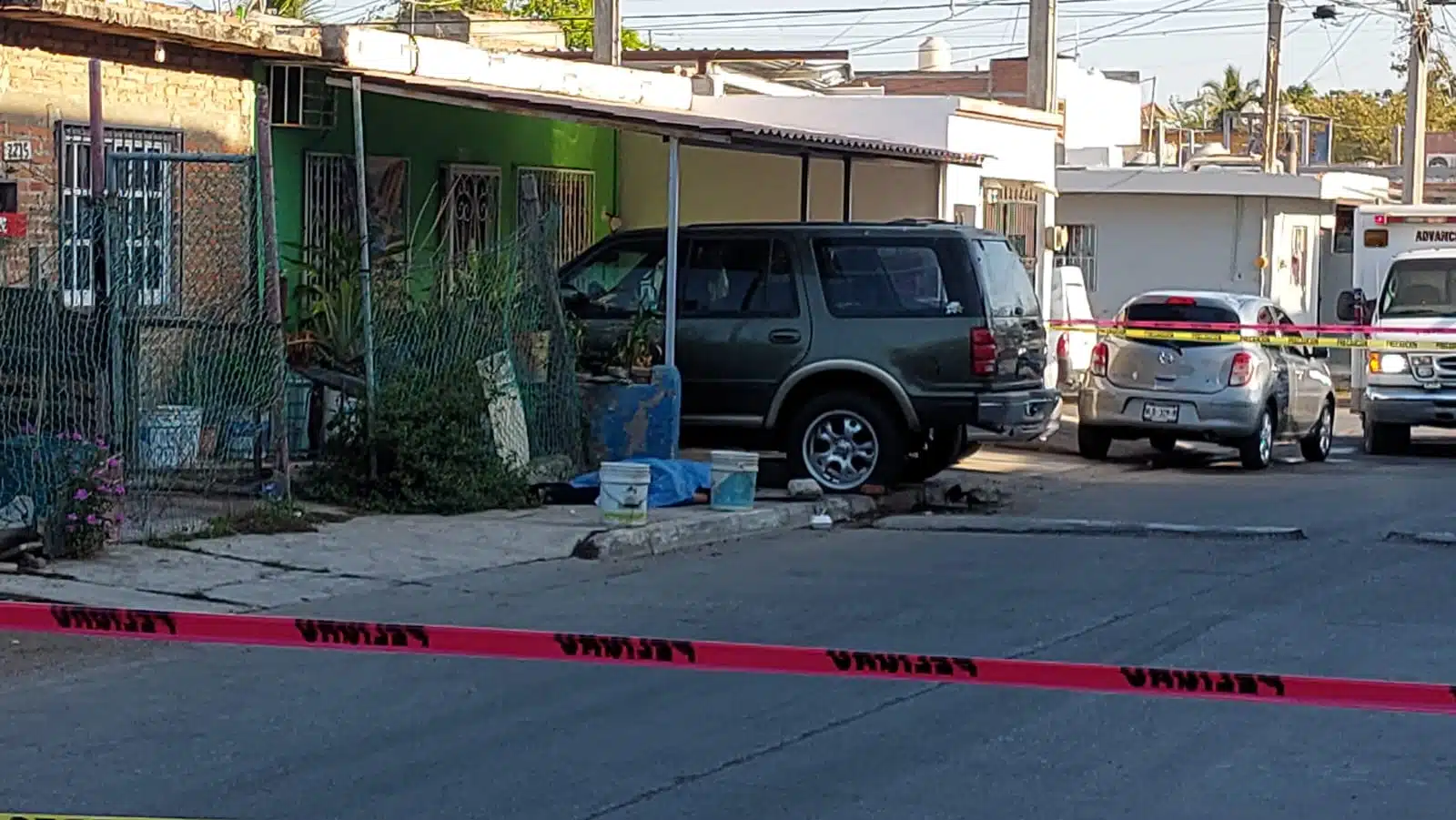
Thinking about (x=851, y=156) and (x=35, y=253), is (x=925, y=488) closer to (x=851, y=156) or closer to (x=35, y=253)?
(x=851, y=156)

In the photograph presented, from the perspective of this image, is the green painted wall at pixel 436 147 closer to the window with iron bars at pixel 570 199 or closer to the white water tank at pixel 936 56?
the window with iron bars at pixel 570 199

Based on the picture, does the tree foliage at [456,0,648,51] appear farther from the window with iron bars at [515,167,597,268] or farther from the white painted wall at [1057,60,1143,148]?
the window with iron bars at [515,167,597,268]

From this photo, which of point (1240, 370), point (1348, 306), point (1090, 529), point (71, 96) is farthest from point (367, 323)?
point (1348, 306)

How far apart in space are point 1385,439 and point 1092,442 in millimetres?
3631

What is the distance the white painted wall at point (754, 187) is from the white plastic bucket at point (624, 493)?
9.02 m

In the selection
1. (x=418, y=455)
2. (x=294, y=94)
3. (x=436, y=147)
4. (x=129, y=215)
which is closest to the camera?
A: (x=129, y=215)

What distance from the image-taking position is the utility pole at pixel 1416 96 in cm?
3553

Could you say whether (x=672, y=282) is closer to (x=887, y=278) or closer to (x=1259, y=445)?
(x=887, y=278)

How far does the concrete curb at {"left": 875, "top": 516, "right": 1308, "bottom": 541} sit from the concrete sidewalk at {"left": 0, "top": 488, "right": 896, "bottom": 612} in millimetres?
686

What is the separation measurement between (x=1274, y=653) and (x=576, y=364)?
24.0ft

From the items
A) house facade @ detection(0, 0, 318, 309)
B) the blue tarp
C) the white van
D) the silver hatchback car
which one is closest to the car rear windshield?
the silver hatchback car

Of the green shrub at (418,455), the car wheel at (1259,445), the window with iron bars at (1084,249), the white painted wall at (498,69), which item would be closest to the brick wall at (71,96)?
the white painted wall at (498,69)

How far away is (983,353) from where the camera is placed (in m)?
14.8

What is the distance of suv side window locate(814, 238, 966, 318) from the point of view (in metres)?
15.0
